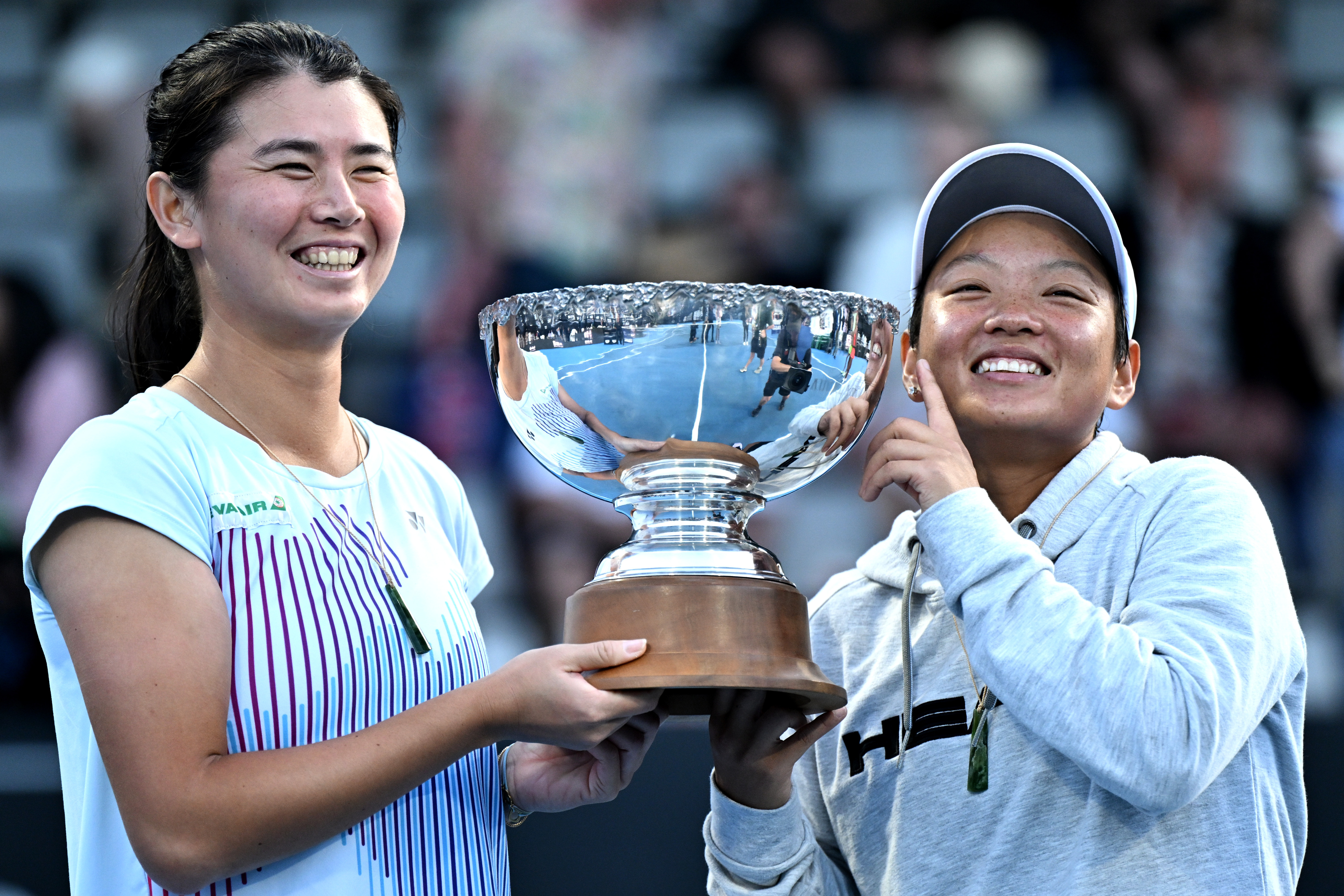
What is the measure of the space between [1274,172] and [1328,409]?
836mm

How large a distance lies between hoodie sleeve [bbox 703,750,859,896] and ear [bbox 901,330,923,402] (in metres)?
0.46

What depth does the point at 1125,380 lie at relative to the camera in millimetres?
1612

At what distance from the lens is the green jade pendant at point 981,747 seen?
143 cm

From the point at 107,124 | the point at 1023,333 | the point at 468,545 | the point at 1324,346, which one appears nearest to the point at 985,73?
the point at 1324,346

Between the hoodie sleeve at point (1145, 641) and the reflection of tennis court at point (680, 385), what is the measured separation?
179 mm

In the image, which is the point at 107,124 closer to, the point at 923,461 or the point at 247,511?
the point at 247,511

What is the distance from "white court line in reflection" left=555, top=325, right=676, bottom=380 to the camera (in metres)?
1.33

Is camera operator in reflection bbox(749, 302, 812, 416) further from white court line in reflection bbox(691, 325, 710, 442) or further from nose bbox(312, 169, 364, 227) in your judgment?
nose bbox(312, 169, 364, 227)

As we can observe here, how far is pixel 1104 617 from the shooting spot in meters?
1.30

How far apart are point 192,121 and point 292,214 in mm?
147

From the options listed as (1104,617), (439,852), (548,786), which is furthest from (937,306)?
(439,852)

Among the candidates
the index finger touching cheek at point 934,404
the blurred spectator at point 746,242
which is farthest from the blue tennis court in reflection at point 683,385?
the blurred spectator at point 746,242

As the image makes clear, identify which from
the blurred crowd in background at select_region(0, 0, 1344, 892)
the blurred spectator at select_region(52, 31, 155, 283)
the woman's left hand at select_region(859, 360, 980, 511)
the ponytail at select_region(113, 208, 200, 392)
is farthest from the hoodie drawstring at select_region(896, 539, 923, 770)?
the blurred spectator at select_region(52, 31, 155, 283)

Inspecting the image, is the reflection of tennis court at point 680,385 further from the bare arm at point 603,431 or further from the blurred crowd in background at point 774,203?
the blurred crowd in background at point 774,203
